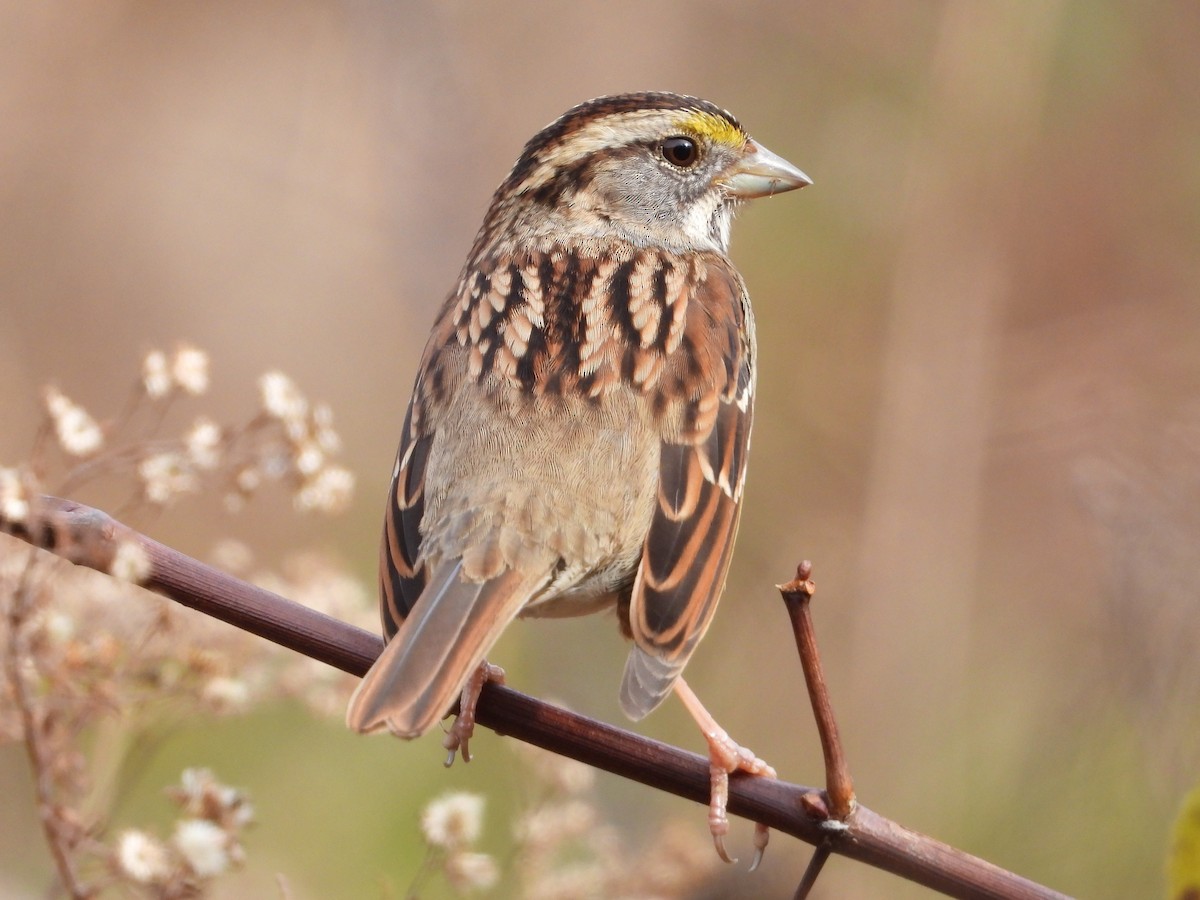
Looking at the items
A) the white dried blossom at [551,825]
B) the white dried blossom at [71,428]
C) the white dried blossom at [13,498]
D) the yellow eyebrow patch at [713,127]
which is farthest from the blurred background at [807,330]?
the white dried blossom at [13,498]

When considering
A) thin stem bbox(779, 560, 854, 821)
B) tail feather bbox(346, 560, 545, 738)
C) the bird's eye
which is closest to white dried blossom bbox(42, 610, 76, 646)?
tail feather bbox(346, 560, 545, 738)

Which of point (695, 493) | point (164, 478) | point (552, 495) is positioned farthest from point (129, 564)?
point (695, 493)

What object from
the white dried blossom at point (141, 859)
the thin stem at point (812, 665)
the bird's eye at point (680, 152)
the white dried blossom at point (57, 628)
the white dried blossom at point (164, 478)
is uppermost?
the bird's eye at point (680, 152)

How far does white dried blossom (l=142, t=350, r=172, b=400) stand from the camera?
7.86 feet

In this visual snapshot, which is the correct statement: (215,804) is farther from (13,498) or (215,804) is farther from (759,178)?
(759,178)

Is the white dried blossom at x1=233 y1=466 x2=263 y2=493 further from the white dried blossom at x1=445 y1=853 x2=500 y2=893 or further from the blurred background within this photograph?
the blurred background

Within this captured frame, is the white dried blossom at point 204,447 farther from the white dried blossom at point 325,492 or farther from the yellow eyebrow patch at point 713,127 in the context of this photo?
the yellow eyebrow patch at point 713,127

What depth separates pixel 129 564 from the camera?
1.93m

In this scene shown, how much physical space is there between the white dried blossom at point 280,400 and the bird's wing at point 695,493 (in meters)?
0.73

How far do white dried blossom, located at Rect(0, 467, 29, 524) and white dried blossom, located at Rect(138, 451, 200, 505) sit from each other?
38 cm

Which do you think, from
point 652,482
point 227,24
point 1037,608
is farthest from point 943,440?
point 227,24

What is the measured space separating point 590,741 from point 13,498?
2.73 ft

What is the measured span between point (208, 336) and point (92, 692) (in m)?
4.37

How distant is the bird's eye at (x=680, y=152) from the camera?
3789 mm
